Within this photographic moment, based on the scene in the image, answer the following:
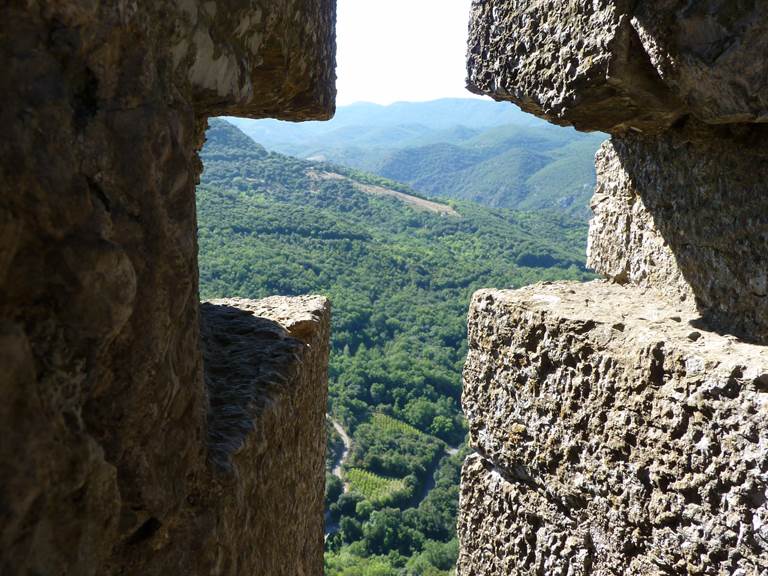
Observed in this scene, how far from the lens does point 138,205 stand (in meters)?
1.14

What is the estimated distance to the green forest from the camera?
2898 centimetres

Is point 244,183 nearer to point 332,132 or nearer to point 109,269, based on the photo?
point 109,269

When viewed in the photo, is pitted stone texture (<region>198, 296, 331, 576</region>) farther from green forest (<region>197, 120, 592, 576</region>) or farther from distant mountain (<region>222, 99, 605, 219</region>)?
distant mountain (<region>222, 99, 605, 219</region>)

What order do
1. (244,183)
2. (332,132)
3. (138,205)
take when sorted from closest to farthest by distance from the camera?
(138,205), (244,183), (332,132)

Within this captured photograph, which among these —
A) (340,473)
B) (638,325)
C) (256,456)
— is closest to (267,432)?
(256,456)

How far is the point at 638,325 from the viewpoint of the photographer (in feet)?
6.29

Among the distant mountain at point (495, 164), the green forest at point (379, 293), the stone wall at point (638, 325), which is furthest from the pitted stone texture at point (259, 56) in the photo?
the distant mountain at point (495, 164)

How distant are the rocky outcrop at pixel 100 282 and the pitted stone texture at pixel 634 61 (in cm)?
86

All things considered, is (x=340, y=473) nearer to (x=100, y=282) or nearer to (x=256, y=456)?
(x=256, y=456)

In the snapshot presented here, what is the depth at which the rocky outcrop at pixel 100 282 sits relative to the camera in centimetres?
91

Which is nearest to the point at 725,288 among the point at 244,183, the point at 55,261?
the point at 55,261

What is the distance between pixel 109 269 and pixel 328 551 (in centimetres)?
2778

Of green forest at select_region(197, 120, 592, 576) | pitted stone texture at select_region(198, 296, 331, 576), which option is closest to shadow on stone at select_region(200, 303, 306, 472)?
pitted stone texture at select_region(198, 296, 331, 576)

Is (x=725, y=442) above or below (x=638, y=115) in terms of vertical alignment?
below
